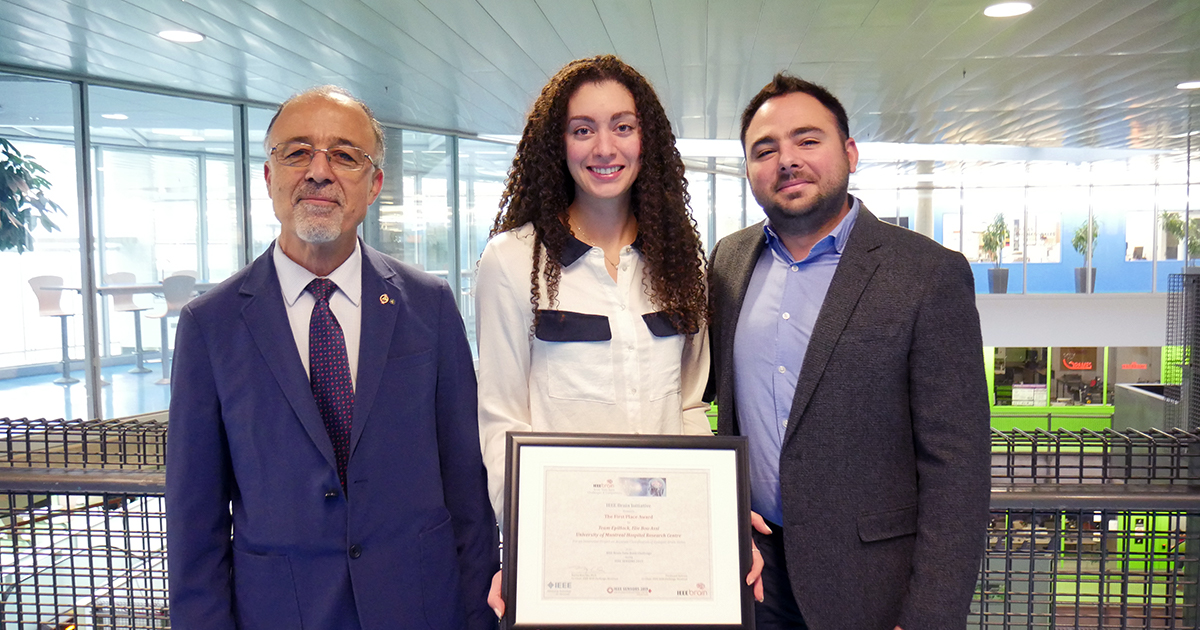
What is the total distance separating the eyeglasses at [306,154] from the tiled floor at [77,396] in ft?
20.8

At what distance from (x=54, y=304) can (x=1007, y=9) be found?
850cm

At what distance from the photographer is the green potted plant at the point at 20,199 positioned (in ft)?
23.2

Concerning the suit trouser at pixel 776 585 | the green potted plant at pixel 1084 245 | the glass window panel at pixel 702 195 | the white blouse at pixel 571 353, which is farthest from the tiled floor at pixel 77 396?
the green potted plant at pixel 1084 245

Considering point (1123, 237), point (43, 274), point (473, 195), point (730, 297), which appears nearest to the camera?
point (730, 297)

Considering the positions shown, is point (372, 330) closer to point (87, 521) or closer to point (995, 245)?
point (87, 521)

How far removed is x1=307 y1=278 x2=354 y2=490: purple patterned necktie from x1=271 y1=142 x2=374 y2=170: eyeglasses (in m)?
0.37

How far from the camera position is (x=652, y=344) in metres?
1.89

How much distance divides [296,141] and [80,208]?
23.5 feet

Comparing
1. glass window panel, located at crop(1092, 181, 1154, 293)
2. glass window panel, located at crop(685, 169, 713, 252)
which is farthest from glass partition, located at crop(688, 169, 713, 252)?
glass window panel, located at crop(1092, 181, 1154, 293)

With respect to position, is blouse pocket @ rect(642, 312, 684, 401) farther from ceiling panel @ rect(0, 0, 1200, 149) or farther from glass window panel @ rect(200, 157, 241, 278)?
glass window panel @ rect(200, 157, 241, 278)

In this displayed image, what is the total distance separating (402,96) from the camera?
28.6ft

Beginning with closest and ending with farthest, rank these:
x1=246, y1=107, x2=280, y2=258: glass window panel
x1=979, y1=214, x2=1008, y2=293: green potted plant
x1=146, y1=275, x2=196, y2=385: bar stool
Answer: x1=146, y1=275, x2=196, y2=385: bar stool, x1=246, y1=107, x2=280, y2=258: glass window panel, x1=979, y1=214, x2=1008, y2=293: green potted plant

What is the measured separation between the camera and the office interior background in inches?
227

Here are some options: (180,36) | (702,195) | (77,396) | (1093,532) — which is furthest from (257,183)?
(702,195)
